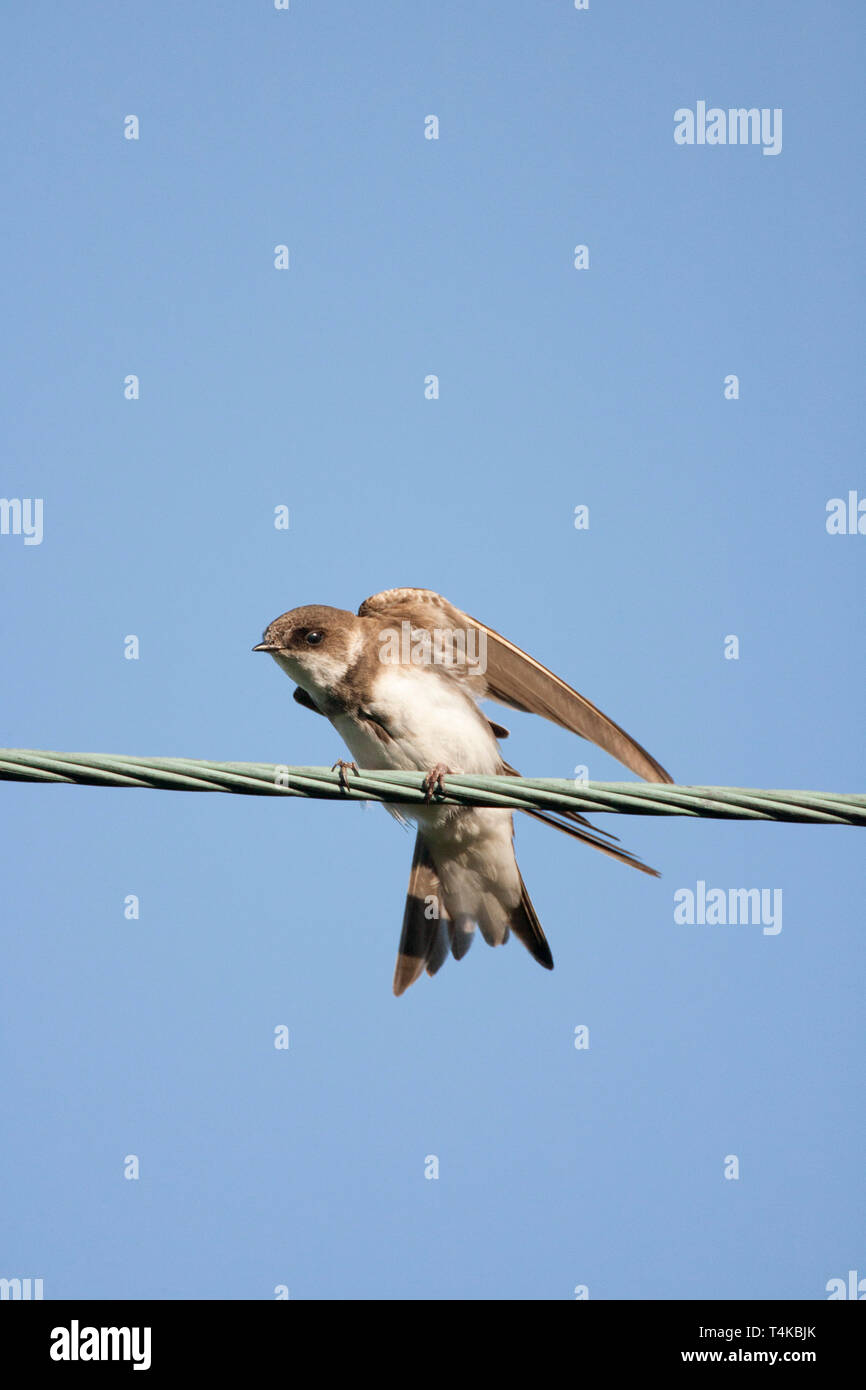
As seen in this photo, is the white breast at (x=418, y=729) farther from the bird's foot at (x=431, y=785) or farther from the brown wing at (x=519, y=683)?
the bird's foot at (x=431, y=785)

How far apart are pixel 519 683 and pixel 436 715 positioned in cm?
43

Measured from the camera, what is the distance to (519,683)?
6203 millimetres

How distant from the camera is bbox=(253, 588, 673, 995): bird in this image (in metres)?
6.06

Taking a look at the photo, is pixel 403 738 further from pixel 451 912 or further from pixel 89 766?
pixel 89 766

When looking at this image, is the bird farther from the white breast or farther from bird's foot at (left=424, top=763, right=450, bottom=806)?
bird's foot at (left=424, top=763, right=450, bottom=806)

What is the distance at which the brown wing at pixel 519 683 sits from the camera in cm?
542

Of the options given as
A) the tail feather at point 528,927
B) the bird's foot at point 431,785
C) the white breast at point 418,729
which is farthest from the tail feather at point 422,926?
the bird's foot at point 431,785

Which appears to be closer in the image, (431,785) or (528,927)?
(431,785)

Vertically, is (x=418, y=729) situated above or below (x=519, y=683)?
below

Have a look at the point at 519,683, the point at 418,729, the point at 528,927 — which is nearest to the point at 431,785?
the point at 418,729

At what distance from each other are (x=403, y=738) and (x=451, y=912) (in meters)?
1.18

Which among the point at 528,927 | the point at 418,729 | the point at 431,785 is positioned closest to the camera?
the point at 431,785

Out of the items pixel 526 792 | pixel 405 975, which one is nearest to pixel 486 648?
pixel 405 975

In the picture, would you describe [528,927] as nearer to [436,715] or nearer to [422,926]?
[422,926]
